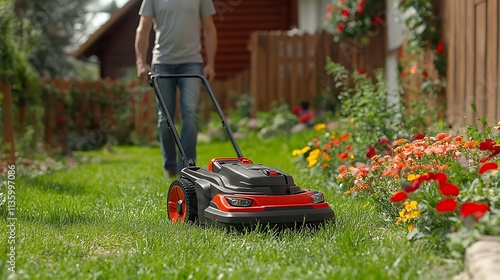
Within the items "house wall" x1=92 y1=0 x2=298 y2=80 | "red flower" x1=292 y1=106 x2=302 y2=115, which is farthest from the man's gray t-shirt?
"house wall" x1=92 y1=0 x2=298 y2=80

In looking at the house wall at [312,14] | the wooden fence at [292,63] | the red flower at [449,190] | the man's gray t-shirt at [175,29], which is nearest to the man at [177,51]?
the man's gray t-shirt at [175,29]

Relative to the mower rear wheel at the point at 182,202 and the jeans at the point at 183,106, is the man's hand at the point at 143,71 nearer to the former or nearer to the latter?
the jeans at the point at 183,106

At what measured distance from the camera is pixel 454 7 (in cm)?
718

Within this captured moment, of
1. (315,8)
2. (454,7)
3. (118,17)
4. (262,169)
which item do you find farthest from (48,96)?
(262,169)

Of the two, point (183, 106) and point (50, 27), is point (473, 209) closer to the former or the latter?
point (183, 106)

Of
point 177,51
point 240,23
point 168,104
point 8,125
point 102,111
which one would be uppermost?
point 177,51

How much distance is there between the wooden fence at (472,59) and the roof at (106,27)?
381 inches

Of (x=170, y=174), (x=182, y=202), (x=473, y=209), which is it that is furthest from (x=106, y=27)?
(x=473, y=209)

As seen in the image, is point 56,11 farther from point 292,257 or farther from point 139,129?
point 292,257

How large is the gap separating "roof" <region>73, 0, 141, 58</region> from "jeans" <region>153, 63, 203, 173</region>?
406 inches

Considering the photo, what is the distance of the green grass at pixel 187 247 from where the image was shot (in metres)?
2.84

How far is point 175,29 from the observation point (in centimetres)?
582

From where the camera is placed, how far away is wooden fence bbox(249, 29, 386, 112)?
459 inches

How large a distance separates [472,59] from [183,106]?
270 centimetres
